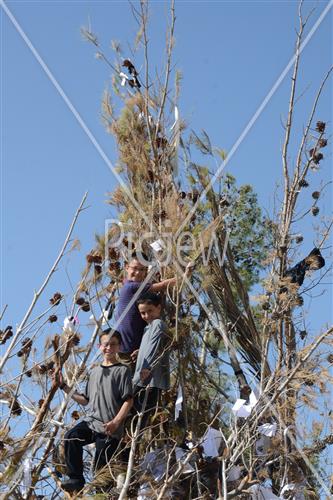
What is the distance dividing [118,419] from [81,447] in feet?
0.82

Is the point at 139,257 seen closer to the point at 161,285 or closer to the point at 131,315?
the point at 161,285

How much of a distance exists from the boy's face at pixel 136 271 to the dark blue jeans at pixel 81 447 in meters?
1.00

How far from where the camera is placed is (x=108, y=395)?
5.06 m

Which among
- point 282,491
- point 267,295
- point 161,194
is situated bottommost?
point 282,491

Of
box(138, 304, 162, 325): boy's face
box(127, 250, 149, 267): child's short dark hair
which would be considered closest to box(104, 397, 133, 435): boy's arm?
box(138, 304, 162, 325): boy's face

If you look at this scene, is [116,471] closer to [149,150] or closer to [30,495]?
[30,495]

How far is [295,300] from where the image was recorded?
567cm

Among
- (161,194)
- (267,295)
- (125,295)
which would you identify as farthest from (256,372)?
(161,194)

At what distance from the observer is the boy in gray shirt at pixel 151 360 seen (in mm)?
5195

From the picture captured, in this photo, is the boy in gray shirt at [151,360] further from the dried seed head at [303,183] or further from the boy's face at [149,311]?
the dried seed head at [303,183]

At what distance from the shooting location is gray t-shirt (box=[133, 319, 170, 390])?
5.22 metres

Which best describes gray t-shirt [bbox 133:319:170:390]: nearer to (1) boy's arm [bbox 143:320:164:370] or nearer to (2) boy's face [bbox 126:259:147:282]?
(1) boy's arm [bbox 143:320:164:370]

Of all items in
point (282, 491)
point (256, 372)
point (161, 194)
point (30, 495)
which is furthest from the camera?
point (161, 194)

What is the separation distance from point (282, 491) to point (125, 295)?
1.42 meters
